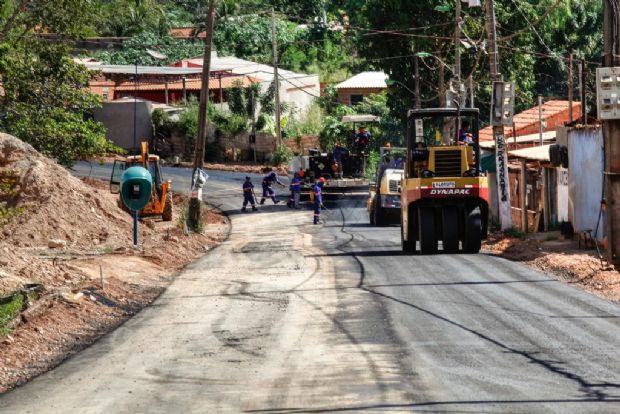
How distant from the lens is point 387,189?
41.2m

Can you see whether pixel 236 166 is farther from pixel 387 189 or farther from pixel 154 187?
pixel 387 189

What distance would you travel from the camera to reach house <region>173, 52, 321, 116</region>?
258 feet

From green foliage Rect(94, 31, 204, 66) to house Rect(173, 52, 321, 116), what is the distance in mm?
6979

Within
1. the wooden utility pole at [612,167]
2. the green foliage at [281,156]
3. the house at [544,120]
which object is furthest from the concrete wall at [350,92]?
the wooden utility pole at [612,167]

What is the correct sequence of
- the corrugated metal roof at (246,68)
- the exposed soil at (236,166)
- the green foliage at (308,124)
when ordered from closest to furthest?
1. the exposed soil at (236,166)
2. the green foliage at (308,124)
3. the corrugated metal roof at (246,68)

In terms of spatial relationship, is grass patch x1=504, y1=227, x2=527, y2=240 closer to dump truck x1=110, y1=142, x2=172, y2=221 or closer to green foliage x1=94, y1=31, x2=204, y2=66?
dump truck x1=110, y1=142, x2=172, y2=221

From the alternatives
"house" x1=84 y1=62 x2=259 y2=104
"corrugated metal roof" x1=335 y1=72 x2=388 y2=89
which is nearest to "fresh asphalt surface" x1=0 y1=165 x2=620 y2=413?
"house" x1=84 y1=62 x2=259 y2=104

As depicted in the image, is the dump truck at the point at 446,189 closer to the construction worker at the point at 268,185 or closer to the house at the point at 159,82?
the construction worker at the point at 268,185

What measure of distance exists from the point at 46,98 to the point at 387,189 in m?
13.0

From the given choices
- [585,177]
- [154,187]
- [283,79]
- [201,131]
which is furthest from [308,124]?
[585,177]

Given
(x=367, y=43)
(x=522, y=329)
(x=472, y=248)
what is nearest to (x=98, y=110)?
(x=367, y=43)

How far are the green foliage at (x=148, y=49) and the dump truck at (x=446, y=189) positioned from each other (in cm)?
6321

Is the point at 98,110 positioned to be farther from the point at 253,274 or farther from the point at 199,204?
the point at 253,274

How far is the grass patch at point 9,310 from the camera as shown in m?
17.6
